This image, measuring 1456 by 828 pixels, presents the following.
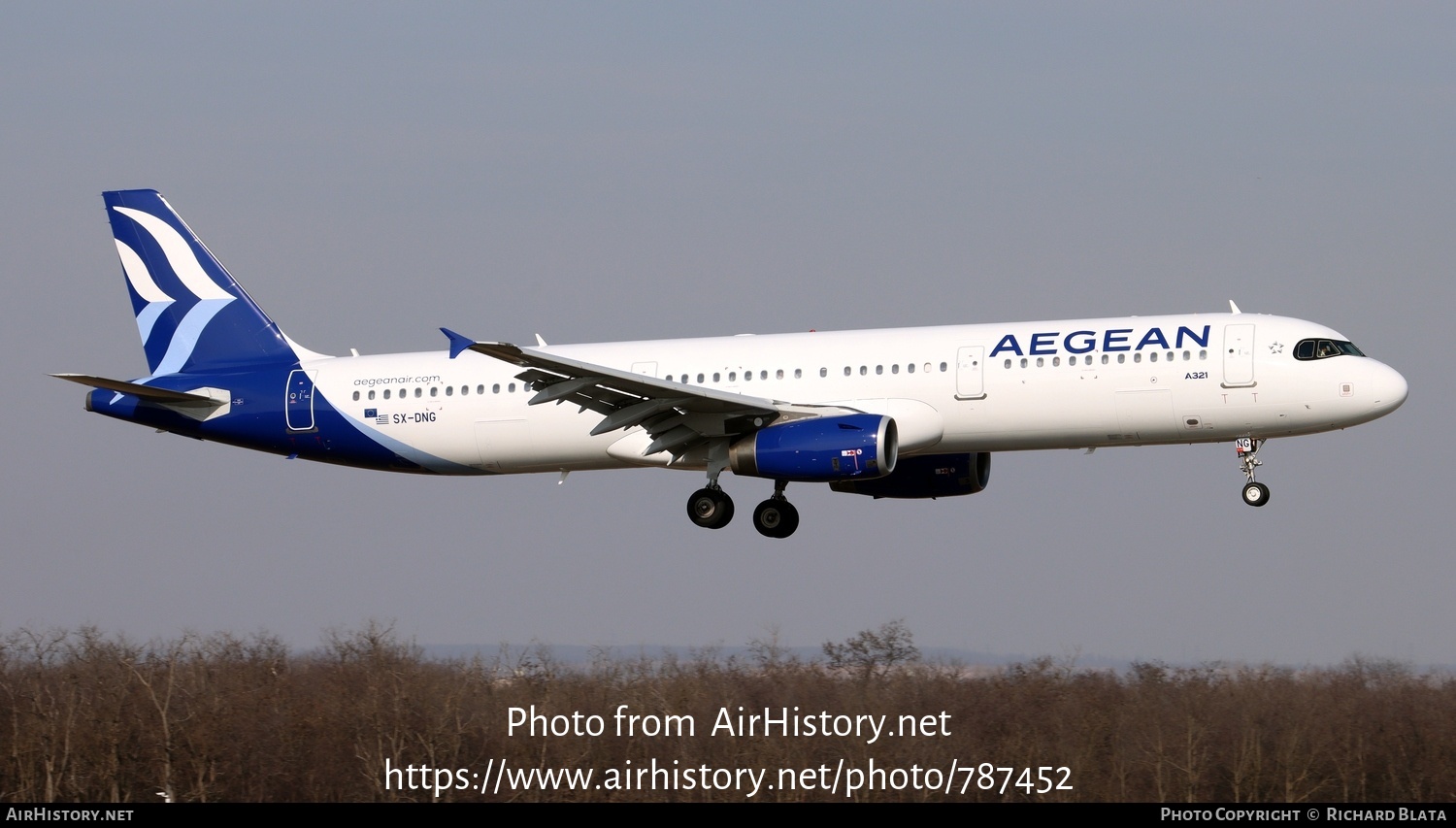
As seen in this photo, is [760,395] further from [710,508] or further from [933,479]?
[933,479]

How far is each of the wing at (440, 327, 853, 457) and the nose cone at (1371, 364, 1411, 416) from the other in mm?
10353

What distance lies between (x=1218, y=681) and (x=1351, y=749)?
401 centimetres

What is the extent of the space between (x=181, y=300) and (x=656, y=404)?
1351cm

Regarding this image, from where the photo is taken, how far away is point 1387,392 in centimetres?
3831

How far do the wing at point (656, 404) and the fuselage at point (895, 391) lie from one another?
96cm

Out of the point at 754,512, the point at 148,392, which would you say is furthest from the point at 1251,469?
the point at 148,392

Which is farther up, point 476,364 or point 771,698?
point 476,364

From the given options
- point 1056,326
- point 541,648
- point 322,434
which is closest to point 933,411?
point 1056,326

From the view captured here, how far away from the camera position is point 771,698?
42.1 meters

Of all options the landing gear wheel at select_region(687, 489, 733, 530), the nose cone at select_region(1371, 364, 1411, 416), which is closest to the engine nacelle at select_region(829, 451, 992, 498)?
the landing gear wheel at select_region(687, 489, 733, 530)

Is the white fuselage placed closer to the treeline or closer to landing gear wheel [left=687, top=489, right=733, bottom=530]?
landing gear wheel [left=687, top=489, right=733, bottom=530]

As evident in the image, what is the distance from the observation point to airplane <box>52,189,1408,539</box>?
1517 inches

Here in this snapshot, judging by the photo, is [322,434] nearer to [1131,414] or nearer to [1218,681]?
[1131,414]
